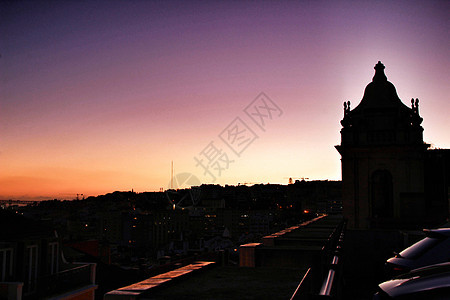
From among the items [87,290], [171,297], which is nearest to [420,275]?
[171,297]

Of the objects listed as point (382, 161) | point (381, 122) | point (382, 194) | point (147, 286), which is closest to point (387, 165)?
point (382, 161)

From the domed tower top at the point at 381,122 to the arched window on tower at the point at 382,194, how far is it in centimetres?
221

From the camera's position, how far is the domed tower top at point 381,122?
28906 mm

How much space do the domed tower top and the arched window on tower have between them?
87.1 inches

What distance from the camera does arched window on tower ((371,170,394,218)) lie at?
29641mm

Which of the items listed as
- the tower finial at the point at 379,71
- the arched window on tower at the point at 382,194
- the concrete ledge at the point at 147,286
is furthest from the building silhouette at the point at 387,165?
the concrete ledge at the point at 147,286

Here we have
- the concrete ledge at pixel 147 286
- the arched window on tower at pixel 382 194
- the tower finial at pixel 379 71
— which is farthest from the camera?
the tower finial at pixel 379 71

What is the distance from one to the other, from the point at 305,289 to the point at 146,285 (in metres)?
3.46

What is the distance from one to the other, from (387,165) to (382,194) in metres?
2.08

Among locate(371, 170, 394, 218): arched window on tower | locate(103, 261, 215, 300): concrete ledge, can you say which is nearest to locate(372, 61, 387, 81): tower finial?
locate(371, 170, 394, 218): arched window on tower

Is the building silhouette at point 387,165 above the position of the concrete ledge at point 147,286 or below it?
above

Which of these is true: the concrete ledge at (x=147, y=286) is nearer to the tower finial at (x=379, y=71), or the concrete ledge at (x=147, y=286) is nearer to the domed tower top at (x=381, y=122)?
the domed tower top at (x=381, y=122)

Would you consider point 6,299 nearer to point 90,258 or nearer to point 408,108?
point 90,258

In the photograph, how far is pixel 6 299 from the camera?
13836mm
